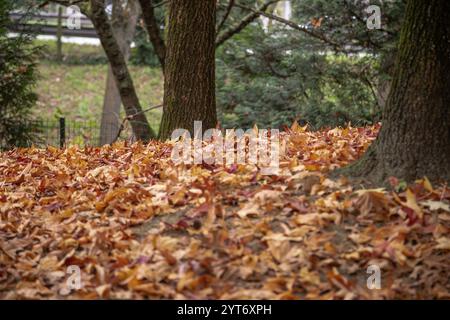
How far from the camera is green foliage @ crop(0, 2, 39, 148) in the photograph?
12.5 meters

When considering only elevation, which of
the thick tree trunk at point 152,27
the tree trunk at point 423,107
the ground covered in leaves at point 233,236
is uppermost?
the thick tree trunk at point 152,27

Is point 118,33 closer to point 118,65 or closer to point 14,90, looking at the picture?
point 14,90

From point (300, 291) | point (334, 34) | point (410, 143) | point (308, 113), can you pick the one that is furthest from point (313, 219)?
point (334, 34)

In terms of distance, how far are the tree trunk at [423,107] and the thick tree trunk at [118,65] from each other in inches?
274

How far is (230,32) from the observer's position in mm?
12297

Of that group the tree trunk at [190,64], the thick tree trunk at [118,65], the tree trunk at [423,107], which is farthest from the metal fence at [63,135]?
the tree trunk at [423,107]

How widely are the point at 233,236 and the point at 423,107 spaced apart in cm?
190

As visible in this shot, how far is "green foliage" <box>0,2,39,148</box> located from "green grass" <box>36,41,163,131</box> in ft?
19.3

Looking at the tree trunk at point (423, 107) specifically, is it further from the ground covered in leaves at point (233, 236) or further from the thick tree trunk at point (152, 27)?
the thick tree trunk at point (152, 27)

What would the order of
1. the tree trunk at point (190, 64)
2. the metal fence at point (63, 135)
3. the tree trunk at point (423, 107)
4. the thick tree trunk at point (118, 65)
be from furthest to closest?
the metal fence at point (63, 135) → the thick tree trunk at point (118, 65) → the tree trunk at point (190, 64) → the tree trunk at point (423, 107)

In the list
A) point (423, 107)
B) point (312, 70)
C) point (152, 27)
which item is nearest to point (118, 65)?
point (152, 27)

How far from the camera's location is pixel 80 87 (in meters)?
22.5

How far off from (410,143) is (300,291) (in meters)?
1.66

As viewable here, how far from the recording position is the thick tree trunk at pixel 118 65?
11195 millimetres
